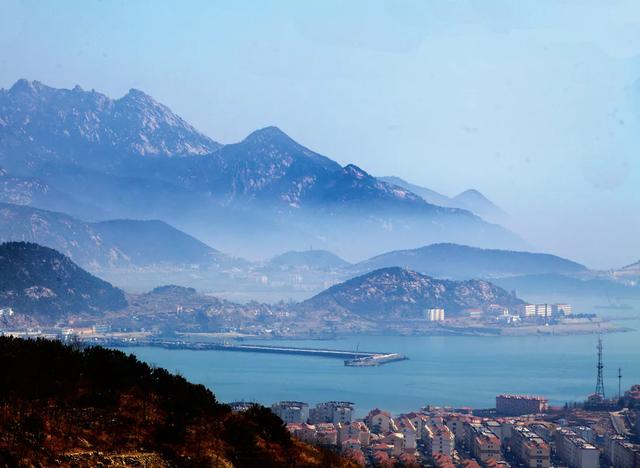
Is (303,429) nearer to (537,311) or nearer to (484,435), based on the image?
(484,435)

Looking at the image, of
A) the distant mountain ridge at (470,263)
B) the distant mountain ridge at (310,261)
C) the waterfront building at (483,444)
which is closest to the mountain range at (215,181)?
the distant mountain ridge at (310,261)

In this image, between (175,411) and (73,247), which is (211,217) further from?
(175,411)

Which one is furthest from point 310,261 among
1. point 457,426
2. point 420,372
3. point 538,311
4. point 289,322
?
point 457,426

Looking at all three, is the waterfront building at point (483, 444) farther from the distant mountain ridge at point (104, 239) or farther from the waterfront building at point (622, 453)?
the distant mountain ridge at point (104, 239)

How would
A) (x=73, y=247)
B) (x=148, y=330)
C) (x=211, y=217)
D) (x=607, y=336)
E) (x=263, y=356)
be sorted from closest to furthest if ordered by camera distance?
(x=263, y=356) < (x=148, y=330) < (x=607, y=336) < (x=73, y=247) < (x=211, y=217)

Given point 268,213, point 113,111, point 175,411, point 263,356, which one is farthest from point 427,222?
point 175,411

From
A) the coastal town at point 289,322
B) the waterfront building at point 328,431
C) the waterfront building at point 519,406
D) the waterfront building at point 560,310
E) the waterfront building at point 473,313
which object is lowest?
the waterfront building at point 328,431

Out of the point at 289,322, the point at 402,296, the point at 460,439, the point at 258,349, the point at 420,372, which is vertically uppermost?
the point at 402,296
